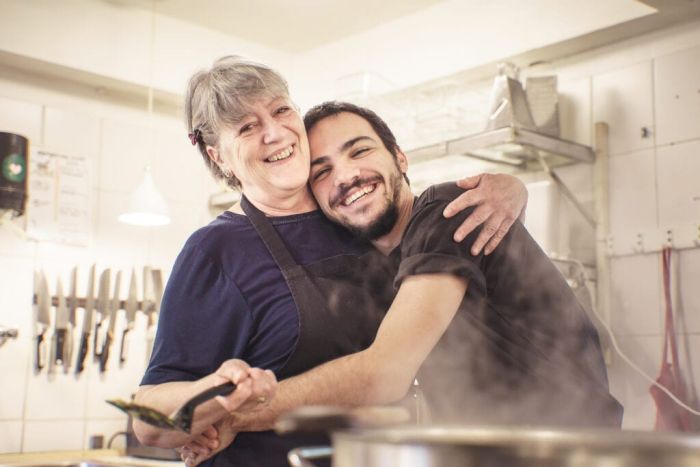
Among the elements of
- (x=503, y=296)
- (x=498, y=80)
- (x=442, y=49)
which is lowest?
(x=503, y=296)

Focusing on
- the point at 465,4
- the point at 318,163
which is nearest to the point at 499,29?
the point at 465,4

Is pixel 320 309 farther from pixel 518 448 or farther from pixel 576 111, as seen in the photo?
pixel 576 111

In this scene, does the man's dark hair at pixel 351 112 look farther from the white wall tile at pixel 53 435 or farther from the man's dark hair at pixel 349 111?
the white wall tile at pixel 53 435

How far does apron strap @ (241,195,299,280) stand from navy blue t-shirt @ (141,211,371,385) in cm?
1

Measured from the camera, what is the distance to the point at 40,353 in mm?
3273

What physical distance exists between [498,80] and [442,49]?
620 mm

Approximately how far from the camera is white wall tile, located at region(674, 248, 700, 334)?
8.56 ft

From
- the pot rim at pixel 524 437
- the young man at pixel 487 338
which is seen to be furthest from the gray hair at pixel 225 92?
the pot rim at pixel 524 437

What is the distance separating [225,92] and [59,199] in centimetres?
208

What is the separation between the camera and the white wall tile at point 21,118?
3330mm

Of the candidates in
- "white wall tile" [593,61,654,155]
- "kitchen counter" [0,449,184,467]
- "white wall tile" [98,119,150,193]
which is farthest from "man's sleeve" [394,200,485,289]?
"white wall tile" [98,119,150,193]

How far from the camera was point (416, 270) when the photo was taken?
132 centimetres

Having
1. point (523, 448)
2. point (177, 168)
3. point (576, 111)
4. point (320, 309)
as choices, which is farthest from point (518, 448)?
point (177, 168)

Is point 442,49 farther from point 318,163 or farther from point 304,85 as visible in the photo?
point 318,163
